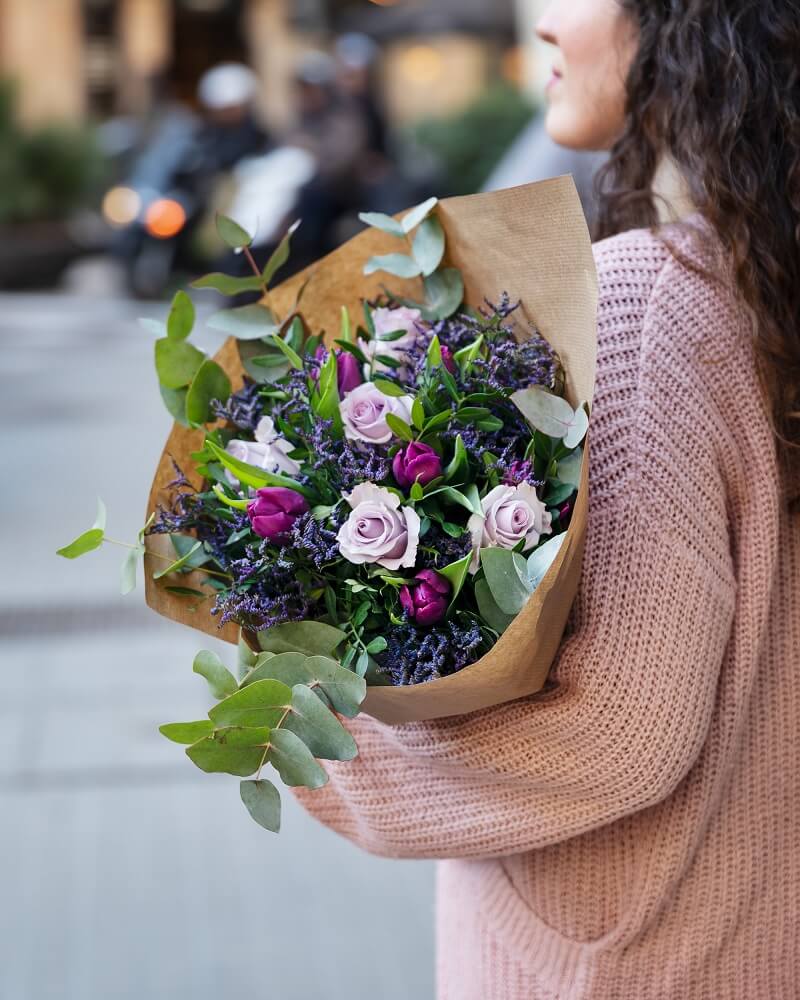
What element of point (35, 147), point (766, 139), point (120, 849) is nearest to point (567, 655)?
point (766, 139)

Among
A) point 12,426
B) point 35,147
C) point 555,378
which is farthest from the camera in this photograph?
point 35,147

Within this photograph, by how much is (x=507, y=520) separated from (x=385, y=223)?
40cm

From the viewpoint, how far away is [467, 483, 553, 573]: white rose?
4.13ft

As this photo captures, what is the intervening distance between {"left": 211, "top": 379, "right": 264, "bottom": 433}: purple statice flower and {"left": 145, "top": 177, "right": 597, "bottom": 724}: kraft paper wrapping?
0.16 feet

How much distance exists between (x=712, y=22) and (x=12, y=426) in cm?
730

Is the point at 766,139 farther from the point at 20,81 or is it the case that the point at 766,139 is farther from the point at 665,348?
the point at 20,81

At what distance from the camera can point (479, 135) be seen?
15977 millimetres

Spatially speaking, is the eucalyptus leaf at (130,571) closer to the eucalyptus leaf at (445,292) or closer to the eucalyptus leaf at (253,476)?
the eucalyptus leaf at (253,476)

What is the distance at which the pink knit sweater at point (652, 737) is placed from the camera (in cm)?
136

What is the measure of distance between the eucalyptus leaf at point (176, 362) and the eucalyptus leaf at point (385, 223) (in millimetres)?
225

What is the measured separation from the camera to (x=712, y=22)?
4.82 ft

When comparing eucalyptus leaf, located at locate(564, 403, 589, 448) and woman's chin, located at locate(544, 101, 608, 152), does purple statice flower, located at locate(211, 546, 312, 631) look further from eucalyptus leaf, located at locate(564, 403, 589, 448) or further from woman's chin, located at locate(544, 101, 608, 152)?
woman's chin, located at locate(544, 101, 608, 152)

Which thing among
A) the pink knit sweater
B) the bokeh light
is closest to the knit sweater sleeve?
the pink knit sweater

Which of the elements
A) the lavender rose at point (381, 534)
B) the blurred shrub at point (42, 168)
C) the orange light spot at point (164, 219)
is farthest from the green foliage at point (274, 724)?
the blurred shrub at point (42, 168)
